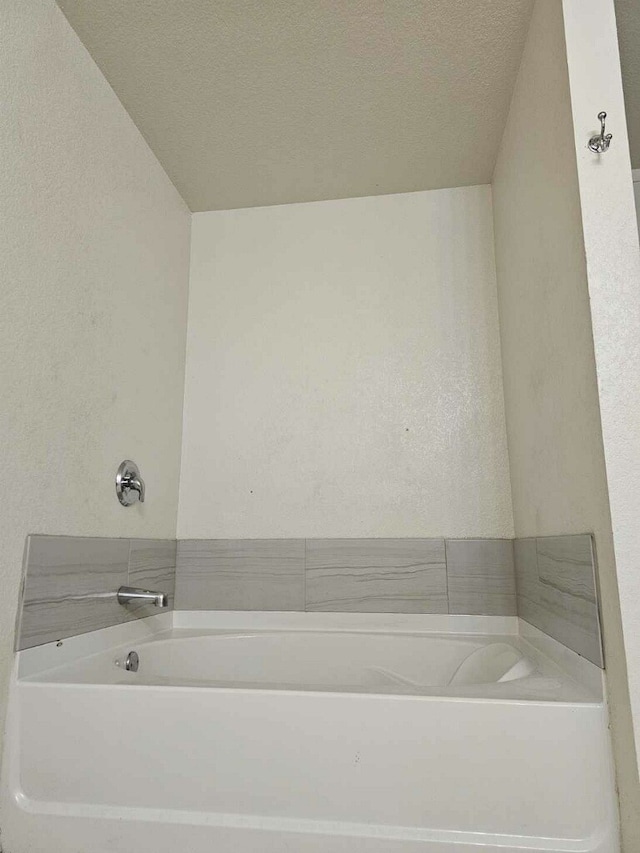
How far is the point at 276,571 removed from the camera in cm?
231

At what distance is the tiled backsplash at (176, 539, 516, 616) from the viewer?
7.17 ft

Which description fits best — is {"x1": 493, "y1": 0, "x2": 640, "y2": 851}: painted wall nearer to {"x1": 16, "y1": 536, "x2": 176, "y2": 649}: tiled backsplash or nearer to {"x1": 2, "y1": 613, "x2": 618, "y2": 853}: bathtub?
{"x1": 2, "y1": 613, "x2": 618, "y2": 853}: bathtub

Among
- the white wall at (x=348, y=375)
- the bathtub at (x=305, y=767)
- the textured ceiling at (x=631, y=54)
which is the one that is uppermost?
the textured ceiling at (x=631, y=54)

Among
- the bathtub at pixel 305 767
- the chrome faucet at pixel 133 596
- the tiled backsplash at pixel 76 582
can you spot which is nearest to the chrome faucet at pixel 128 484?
the tiled backsplash at pixel 76 582

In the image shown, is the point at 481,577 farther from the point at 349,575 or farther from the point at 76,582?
the point at 76,582

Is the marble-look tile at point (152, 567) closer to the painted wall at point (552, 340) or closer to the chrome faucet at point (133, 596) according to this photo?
the chrome faucet at point (133, 596)

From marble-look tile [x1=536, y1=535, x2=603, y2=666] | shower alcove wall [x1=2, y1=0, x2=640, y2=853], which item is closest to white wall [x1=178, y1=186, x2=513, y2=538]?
shower alcove wall [x1=2, y1=0, x2=640, y2=853]

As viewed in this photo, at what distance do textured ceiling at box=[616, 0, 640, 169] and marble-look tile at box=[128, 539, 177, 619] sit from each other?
2214mm

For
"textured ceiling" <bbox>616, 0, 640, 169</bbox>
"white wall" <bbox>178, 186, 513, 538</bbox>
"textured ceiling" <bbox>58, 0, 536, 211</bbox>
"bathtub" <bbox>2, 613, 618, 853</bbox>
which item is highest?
"textured ceiling" <bbox>616, 0, 640, 169</bbox>

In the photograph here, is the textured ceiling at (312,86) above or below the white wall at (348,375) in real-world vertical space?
above

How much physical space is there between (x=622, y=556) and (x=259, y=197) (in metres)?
2.07

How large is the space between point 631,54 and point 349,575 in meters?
1.97

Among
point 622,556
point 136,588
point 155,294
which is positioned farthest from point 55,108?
point 622,556

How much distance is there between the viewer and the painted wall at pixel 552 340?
124 cm
